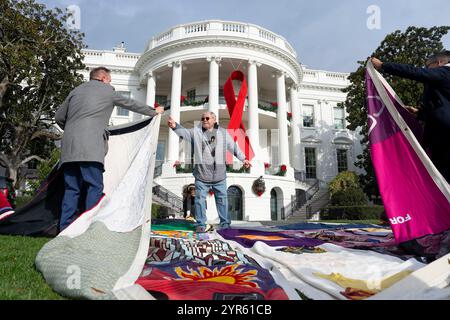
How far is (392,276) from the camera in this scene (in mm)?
1984

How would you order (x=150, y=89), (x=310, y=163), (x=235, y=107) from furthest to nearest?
(x=310, y=163)
(x=150, y=89)
(x=235, y=107)

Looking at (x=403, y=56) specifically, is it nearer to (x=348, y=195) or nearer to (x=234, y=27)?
(x=348, y=195)

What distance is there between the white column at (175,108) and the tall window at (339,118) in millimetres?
14752

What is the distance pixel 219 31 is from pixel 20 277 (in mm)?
20765

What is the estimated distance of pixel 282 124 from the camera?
21.2m

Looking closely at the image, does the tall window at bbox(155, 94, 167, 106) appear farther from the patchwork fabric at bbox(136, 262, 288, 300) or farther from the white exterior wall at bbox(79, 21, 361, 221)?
the patchwork fabric at bbox(136, 262, 288, 300)

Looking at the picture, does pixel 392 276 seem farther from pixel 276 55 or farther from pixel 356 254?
pixel 276 55

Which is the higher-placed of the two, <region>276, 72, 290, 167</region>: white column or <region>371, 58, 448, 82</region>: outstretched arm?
<region>276, 72, 290, 167</region>: white column

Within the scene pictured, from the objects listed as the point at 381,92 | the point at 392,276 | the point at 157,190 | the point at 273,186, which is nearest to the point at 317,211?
the point at 273,186

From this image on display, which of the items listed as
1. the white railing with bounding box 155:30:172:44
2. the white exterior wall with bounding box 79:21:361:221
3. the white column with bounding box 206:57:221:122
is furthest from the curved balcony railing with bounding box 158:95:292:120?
the white railing with bounding box 155:30:172:44

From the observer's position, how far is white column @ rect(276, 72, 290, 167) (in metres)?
20.7

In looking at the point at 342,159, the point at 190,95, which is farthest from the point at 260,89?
the point at 342,159

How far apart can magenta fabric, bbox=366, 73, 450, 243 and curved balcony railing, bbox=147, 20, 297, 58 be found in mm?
18850
